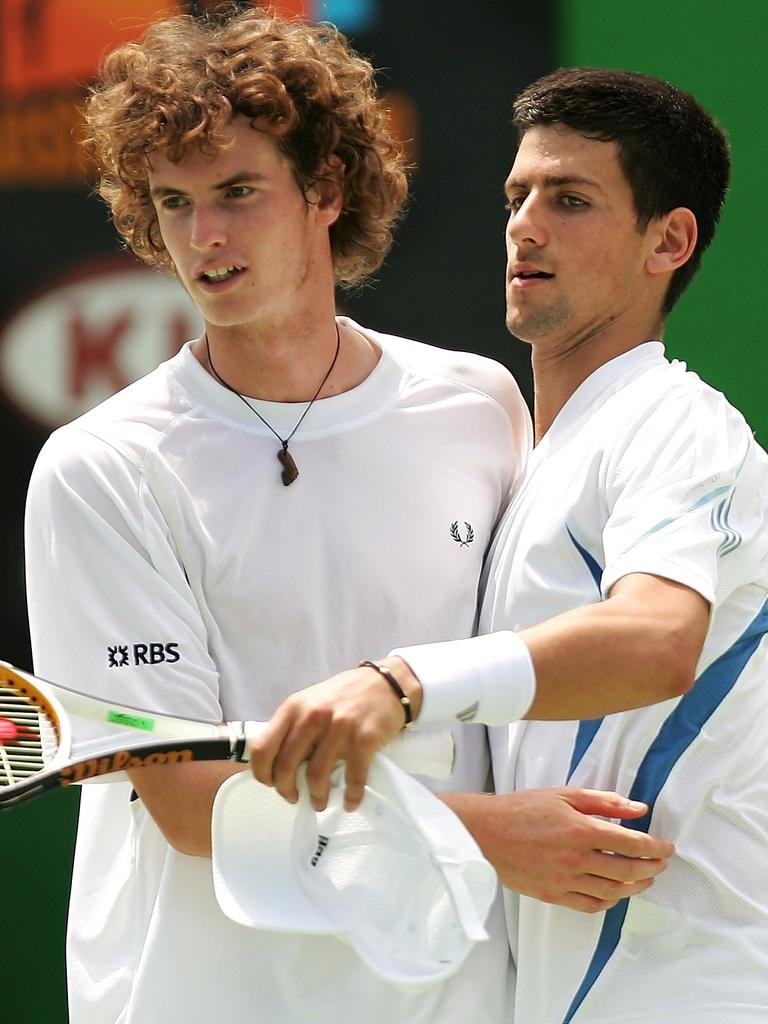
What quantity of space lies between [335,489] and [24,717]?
2.54ft

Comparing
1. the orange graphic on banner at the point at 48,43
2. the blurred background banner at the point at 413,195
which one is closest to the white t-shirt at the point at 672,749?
the blurred background banner at the point at 413,195

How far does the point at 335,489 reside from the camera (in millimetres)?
3223

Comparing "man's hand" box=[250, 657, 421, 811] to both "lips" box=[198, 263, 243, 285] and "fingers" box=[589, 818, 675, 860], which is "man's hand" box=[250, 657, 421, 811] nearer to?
"fingers" box=[589, 818, 675, 860]

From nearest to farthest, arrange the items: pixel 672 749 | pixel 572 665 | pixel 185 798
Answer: pixel 572 665
pixel 672 749
pixel 185 798

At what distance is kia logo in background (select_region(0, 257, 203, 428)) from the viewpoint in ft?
15.9

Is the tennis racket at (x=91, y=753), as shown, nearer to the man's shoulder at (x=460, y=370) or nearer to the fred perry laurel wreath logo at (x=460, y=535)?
the fred perry laurel wreath logo at (x=460, y=535)

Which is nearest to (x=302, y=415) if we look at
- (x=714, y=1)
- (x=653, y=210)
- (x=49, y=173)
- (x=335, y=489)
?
(x=335, y=489)

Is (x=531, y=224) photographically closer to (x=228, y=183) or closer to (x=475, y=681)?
(x=228, y=183)

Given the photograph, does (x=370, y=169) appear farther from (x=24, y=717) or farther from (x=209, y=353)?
(x=24, y=717)

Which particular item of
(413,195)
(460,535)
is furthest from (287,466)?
(413,195)

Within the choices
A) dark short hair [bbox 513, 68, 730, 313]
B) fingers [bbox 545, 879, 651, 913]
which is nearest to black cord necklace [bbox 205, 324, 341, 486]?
dark short hair [bbox 513, 68, 730, 313]

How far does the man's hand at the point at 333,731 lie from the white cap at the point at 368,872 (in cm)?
5

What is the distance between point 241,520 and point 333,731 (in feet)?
2.78

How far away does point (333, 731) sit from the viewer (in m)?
2.37
